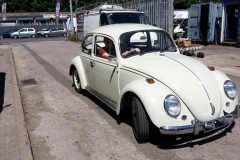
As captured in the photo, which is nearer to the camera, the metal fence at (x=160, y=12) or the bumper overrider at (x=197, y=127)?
the bumper overrider at (x=197, y=127)

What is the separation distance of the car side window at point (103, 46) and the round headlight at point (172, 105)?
5.39 feet

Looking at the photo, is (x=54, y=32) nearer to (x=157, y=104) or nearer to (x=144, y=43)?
(x=144, y=43)

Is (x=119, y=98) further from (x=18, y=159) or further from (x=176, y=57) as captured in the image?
(x=18, y=159)

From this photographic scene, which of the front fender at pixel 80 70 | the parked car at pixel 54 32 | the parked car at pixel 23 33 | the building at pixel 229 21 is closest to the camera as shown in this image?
the front fender at pixel 80 70

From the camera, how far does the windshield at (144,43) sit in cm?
498

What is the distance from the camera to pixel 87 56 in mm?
6156

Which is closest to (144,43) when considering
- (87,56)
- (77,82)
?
(87,56)

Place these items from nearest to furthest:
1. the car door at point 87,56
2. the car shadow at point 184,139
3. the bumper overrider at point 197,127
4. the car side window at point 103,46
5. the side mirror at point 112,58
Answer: the bumper overrider at point 197,127 < the car shadow at point 184,139 < the side mirror at point 112,58 < the car side window at point 103,46 < the car door at point 87,56

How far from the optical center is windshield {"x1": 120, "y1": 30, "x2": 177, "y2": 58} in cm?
498

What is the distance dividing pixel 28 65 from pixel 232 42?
11.6 metres

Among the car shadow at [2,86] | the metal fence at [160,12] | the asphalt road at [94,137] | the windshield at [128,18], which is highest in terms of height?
the metal fence at [160,12]

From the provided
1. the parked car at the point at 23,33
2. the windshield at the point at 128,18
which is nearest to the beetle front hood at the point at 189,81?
the windshield at the point at 128,18

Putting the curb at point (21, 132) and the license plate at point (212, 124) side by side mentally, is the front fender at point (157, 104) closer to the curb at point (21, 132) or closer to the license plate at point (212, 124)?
the license plate at point (212, 124)

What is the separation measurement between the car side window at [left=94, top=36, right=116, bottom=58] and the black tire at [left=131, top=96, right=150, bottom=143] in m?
1.34
